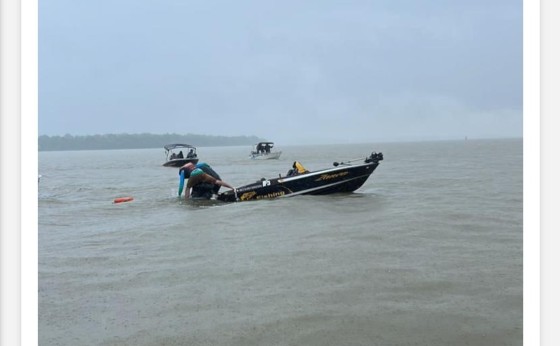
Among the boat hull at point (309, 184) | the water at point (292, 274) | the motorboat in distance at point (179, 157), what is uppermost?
the motorboat in distance at point (179, 157)

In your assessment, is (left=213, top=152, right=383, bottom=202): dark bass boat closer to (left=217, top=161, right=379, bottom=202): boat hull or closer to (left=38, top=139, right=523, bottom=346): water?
(left=217, top=161, right=379, bottom=202): boat hull

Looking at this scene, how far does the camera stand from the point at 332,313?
125 inches

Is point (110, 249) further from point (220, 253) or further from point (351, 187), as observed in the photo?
point (351, 187)

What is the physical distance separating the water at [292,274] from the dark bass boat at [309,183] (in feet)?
3.30

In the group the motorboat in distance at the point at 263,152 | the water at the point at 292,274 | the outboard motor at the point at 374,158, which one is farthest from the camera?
the motorboat in distance at the point at 263,152

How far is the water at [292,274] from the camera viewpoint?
2.96 metres

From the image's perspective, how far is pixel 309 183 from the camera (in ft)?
28.8
